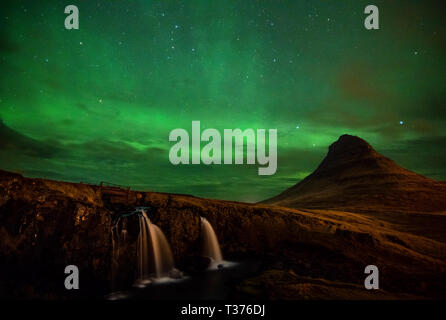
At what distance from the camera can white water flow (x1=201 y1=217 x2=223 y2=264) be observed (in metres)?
28.5

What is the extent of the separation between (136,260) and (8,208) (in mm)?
9892

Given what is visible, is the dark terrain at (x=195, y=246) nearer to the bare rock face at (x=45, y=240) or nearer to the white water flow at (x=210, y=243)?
the bare rock face at (x=45, y=240)

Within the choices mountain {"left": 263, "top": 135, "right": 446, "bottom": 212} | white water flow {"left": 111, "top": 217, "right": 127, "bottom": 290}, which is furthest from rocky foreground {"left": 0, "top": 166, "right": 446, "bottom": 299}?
mountain {"left": 263, "top": 135, "right": 446, "bottom": 212}

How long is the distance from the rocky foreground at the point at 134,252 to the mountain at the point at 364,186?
63.2m

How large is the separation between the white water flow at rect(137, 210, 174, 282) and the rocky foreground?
867 mm

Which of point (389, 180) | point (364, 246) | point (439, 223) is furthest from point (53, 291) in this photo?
point (389, 180)

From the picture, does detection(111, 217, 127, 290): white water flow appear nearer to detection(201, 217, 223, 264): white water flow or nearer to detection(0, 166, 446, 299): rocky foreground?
detection(0, 166, 446, 299): rocky foreground

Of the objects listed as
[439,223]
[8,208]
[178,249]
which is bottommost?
[439,223]

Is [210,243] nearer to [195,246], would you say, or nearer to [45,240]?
[195,246]

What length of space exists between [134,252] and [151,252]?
1.97 metres
